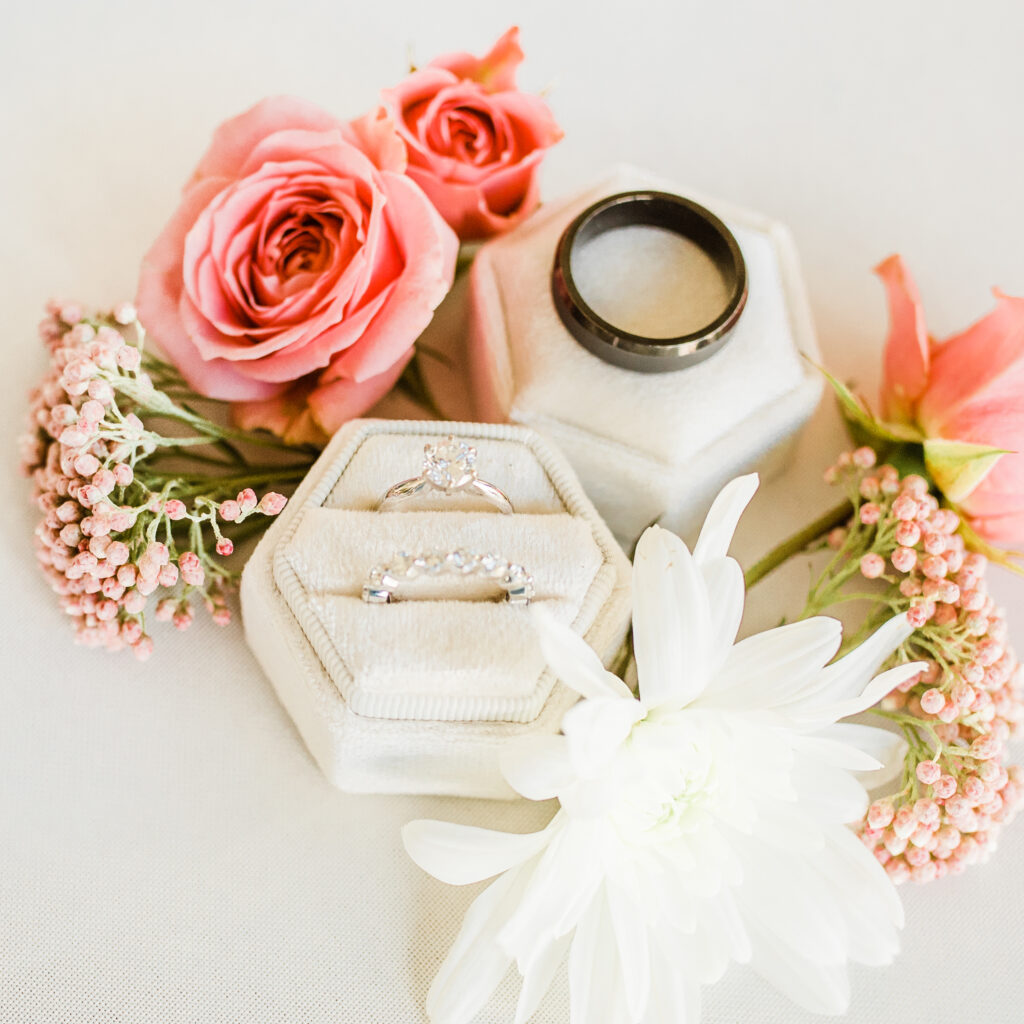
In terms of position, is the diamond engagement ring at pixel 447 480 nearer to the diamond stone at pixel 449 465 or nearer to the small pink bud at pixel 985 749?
the diamond stone at pixel 449 465

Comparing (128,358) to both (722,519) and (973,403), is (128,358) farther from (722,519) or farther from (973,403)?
(973,403)

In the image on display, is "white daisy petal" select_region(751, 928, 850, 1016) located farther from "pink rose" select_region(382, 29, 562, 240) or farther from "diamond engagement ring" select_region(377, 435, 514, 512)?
"pink rose" select_region(382, 29, 562, 240)

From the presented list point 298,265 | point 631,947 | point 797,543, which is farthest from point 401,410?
point 631,947

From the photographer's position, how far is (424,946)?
1.72 feet

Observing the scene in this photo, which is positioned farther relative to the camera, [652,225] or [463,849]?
[652,225]

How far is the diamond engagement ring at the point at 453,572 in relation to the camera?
0.48m

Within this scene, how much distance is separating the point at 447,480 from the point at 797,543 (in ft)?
0.81

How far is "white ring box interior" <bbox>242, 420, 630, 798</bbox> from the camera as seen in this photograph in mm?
Answer: 469

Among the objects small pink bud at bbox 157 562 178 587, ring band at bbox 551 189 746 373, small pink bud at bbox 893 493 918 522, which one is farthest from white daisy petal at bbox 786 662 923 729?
small pink bud at bbox 157 562 178 587

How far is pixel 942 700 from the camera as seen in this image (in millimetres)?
497

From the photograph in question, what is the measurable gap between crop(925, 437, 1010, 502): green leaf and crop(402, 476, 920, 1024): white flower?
148 mm

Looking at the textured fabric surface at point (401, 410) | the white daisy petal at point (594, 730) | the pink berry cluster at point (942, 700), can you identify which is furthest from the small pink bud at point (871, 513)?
the white daisy petal at point (594, 730)

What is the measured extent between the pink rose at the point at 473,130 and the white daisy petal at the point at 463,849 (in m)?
0.37

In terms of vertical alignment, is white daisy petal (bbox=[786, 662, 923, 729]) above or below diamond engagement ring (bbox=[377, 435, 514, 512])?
below
